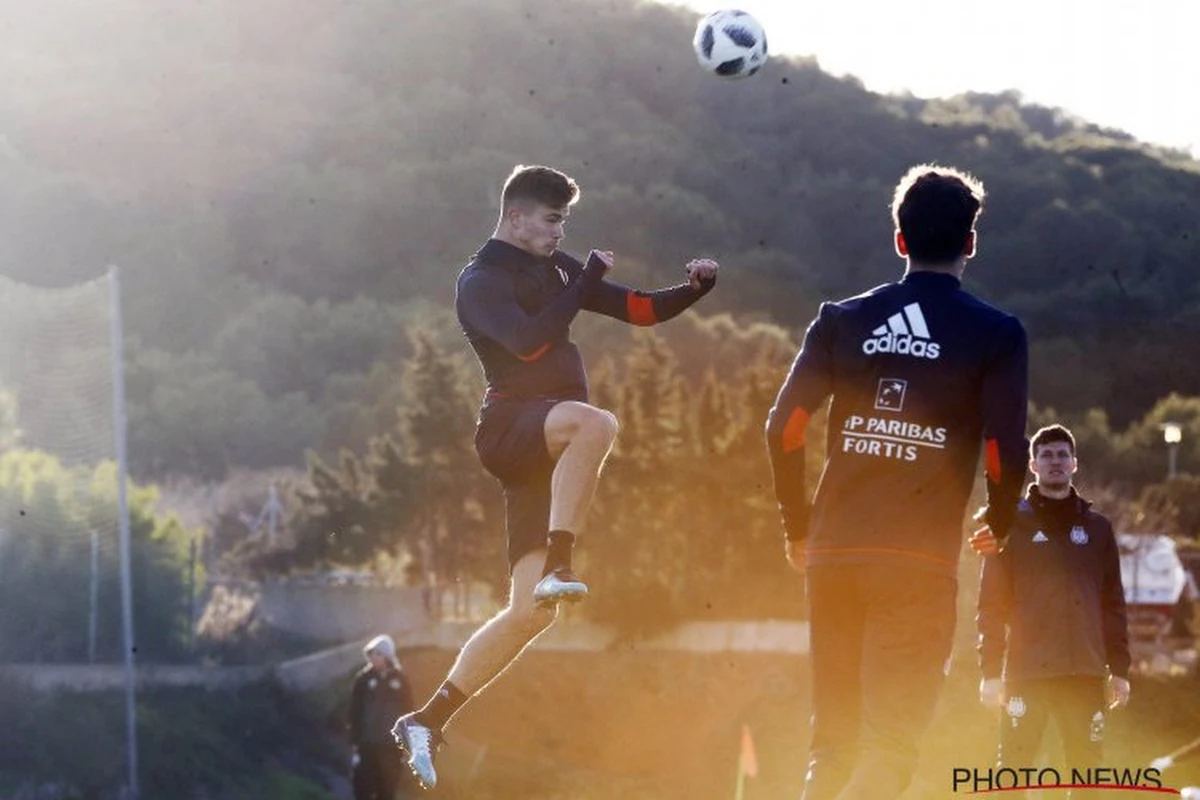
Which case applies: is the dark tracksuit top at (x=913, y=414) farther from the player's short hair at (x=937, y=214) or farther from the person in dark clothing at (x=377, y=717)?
the person in dark clothing at (x=377, y=717)

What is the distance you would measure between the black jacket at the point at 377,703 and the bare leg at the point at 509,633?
1521 cm

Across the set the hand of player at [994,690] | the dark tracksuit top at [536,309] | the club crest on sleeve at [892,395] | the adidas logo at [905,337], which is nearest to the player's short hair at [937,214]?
the adidas logo at [905,337]

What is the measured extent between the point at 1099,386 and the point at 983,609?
2873 inches

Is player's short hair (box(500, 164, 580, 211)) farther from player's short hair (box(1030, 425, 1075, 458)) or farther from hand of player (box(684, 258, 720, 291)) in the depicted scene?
player's short hair (box(1030, 425, 1075, 458))

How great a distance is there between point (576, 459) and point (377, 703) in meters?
16.2

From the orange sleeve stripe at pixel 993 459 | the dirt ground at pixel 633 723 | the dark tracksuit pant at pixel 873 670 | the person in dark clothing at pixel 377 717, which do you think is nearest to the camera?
the dark tracksuit pant at pixel 873 670

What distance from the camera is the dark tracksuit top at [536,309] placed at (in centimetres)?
931

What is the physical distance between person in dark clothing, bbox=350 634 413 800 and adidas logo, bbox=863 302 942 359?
16.9 metres

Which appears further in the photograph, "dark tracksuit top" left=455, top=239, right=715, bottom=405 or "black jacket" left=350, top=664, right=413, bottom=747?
"black jacket" left=350, top=664, right=413, bottom=747

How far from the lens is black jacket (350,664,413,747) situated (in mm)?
25203

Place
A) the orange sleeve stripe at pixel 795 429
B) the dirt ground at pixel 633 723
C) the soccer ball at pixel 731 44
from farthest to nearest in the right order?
the dirt ground at pixel 633 723 < the soccer ball at pixel 731 44 < the orange sleeve stripe at pixel 795 429

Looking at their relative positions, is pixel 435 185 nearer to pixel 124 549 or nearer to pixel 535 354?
pixel 124 549

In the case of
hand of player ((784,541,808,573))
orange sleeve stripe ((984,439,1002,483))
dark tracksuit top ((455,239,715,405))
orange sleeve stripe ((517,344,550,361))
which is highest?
dark tracksuit top ((455,239,715,405))

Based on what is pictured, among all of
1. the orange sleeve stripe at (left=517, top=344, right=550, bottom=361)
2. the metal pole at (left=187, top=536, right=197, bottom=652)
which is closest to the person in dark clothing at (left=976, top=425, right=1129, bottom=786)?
the orange sleeve stripe at (left=517, top=344, right=550, bottom=361)
